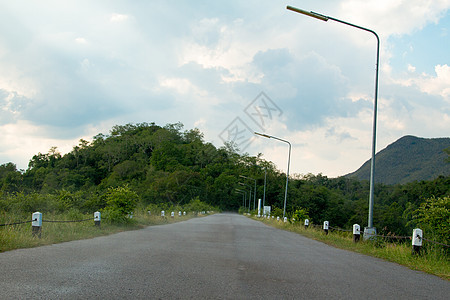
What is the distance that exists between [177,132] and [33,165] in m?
55.9

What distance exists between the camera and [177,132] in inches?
5477

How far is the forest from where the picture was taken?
61.0 m

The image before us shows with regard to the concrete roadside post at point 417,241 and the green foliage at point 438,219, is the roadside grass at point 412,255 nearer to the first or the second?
the concrete roadside post at point 417,241

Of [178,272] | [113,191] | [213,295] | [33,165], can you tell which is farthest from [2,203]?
[33,165]

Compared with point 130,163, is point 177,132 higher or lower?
higher

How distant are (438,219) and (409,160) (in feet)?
392

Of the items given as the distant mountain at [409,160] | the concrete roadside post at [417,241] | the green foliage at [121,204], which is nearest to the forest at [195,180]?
the distant mountain at [409,160]

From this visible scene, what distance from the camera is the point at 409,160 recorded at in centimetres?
11788

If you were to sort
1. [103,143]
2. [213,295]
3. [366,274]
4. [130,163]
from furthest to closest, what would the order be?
[103,143] → [130,163] → [366,274] → [213,295]

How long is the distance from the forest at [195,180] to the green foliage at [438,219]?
58.2 feet

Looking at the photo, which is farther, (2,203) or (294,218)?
(294,218)

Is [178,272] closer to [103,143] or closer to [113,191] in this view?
[113,191]

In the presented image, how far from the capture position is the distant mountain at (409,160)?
107 metres

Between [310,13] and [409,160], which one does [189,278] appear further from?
[409,160]
